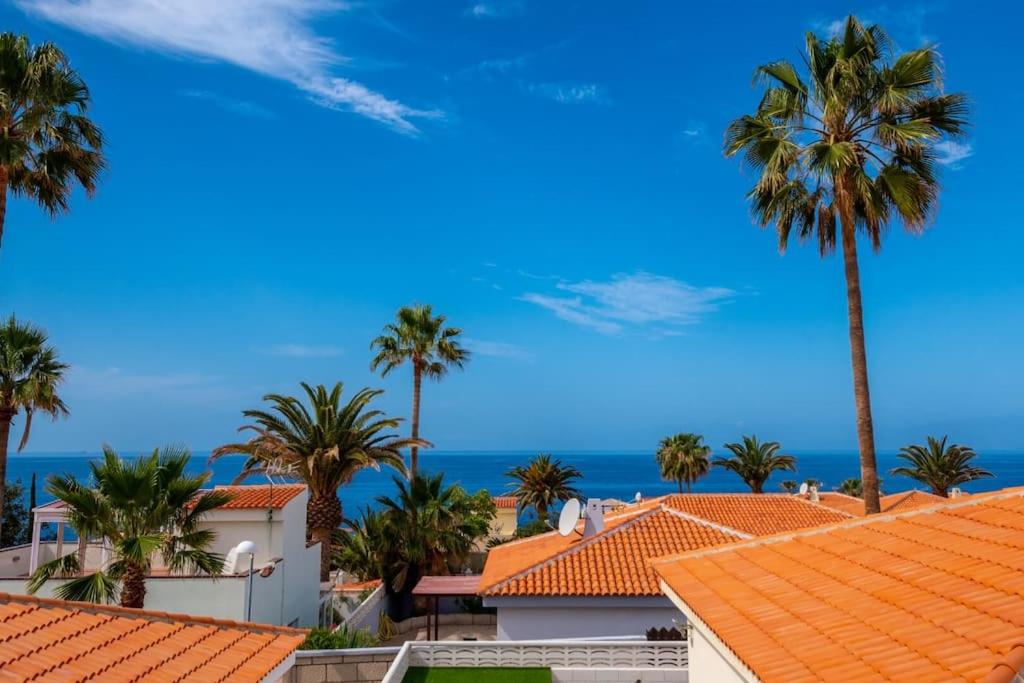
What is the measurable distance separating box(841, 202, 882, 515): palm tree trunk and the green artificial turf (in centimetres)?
940

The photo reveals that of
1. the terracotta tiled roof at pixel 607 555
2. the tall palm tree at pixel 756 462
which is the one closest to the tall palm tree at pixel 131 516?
the terracotta tiled roof at pixel 607 555

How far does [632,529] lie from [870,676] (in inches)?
704

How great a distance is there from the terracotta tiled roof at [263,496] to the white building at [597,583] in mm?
7146

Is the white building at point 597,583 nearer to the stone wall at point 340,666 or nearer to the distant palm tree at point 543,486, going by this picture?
the stone wall at point 340,666

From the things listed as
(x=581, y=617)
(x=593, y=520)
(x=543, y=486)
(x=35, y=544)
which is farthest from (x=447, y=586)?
(x=543, y=486)

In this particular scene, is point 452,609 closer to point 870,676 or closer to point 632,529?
point 632,529

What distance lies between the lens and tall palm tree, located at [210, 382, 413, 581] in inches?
1067

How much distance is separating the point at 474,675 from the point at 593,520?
9.72 metres

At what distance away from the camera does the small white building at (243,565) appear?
1797cm

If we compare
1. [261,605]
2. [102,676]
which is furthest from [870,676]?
[261,605]

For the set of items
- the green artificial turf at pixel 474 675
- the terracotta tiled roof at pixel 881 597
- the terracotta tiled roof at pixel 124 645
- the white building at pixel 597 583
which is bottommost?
the green artificial turf at pixel 474 675

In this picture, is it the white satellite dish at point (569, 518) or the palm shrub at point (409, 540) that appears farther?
the palm shrub at point (409, 540)

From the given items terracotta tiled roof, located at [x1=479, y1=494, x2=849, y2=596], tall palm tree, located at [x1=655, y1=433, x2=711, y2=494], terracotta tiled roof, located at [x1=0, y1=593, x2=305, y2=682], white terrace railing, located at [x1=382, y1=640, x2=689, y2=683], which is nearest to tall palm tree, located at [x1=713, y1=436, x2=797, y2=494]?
tall palm tree, located at [x1=655, y1=433, x2=711, y2=494]

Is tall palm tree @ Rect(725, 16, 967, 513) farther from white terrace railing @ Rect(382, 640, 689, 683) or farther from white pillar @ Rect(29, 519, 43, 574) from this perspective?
white pillar @ Rect(29, 519, 43, 574)
